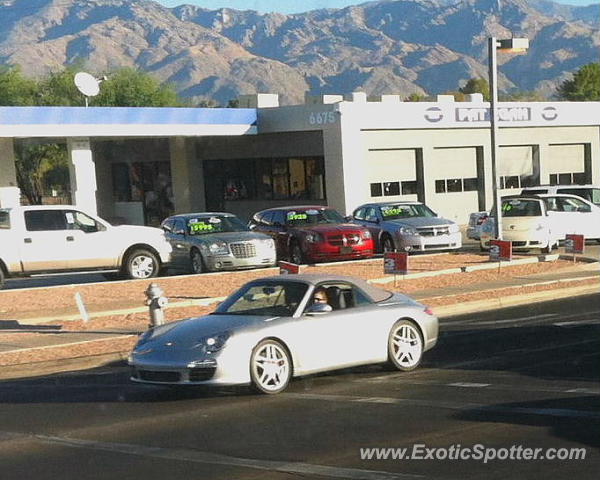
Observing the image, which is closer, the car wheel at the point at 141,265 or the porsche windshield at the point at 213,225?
the car wheel at the point at 141,265

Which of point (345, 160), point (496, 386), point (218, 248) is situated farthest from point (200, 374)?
point (345, 160)

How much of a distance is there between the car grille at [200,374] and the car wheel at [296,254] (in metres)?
17.7

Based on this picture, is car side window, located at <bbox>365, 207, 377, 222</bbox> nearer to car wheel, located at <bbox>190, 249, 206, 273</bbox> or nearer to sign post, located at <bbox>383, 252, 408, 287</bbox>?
car wheel, located at <bbox>190, 249, 206, 273</bbox>

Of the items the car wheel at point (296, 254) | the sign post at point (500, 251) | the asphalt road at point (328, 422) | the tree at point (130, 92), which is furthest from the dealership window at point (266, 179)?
the asphalt road at point (328, 422)

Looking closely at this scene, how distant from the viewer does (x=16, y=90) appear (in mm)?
70812

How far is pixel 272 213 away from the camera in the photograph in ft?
103

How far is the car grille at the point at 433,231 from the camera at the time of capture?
30594 millimetres

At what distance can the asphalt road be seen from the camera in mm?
8703

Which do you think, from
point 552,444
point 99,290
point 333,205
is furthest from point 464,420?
point 333,205

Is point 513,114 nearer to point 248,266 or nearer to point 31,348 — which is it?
point 248,266

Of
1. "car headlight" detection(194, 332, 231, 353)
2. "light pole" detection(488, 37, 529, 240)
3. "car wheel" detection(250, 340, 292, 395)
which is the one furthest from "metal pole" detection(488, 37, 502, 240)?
"car headlight" detection(194, 332, 231, 353)

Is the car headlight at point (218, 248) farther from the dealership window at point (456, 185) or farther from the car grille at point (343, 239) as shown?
the dealership window at point (456, 185)

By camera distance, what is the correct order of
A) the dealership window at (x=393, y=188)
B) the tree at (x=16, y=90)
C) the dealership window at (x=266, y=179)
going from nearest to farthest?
the dealership window at (x=393, y=188) → the dealership window at (x=266, y=179) → the tree at (x=16, y=90)

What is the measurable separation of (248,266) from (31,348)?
10781mm
